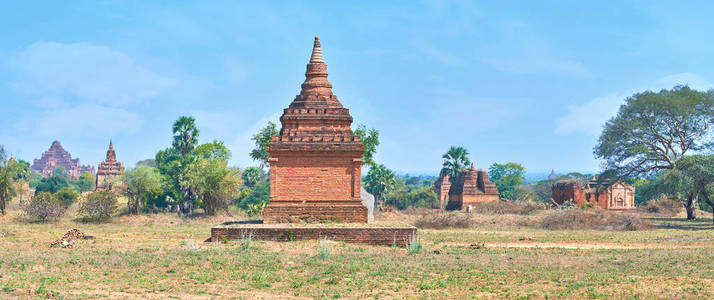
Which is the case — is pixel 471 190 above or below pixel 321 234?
above

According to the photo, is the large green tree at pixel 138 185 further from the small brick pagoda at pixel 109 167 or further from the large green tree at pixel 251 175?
the small brick pagoda at pixel 109 167

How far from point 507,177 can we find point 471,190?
121 ft

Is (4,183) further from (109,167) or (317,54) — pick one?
(109,167)

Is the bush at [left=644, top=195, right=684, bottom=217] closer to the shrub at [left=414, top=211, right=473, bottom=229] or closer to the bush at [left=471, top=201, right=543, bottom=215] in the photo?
the bush at [left=471, top=201, right=543, bottom=215]

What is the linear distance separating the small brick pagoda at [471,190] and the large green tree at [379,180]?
621 centimetres

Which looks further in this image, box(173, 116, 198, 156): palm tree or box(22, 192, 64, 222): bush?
box(173, 116, 198, 156): palm tree

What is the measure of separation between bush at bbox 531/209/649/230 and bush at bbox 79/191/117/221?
21.6 m

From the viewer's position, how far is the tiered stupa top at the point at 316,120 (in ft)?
81.6

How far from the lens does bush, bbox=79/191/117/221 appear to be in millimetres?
38250

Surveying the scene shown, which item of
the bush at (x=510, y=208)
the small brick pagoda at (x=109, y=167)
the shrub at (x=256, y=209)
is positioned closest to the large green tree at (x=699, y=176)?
the bush at (x=510, y=208)

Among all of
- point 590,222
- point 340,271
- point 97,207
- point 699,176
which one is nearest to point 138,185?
point 97,207

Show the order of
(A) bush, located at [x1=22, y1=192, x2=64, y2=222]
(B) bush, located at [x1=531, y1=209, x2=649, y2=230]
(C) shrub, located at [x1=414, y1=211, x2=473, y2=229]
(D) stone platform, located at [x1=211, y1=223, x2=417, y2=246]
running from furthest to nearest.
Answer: (A) bush, located at [x1=22, y1=192, x2=64, y2=222]
(C) shrub, located at [x1=414, y1=211, x2=473, y2=229]
(B) bush, located at [x1=531, y1=209, x2=649, y2=230]
(D) stone platform, located at [x1=211, y1=223, x2=417, y2=246]

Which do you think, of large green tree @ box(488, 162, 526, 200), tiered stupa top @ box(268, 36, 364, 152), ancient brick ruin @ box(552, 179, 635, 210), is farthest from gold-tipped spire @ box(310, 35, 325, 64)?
large green tree @ box(488, 162, 526, 200)

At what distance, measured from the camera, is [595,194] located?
61344 mm
